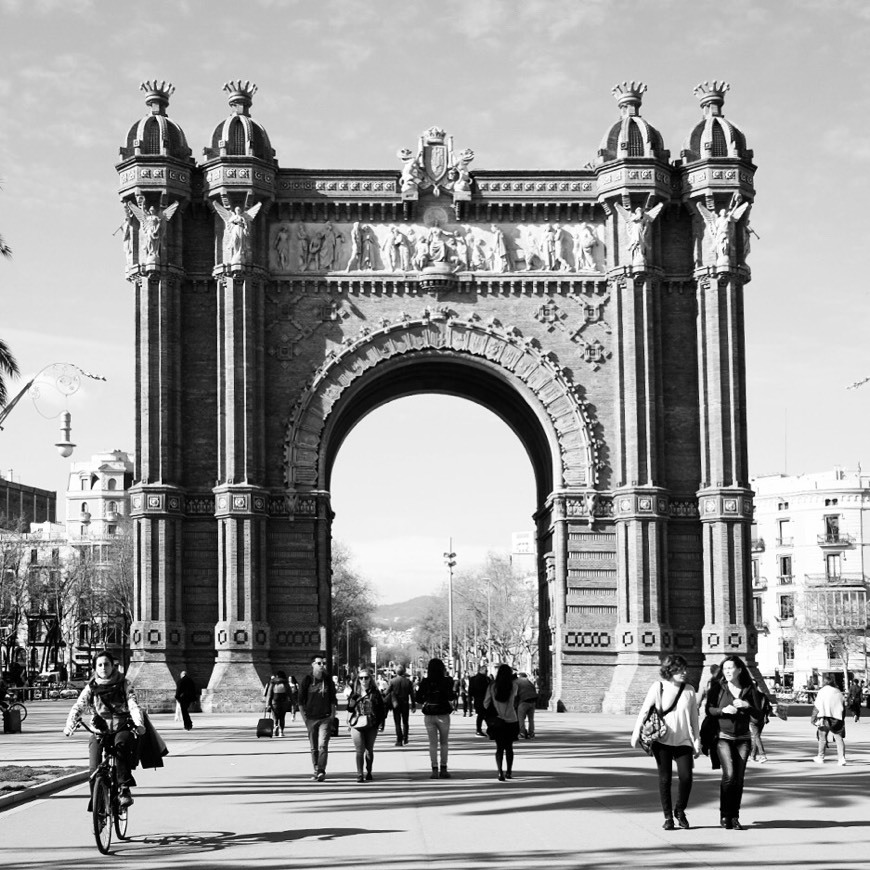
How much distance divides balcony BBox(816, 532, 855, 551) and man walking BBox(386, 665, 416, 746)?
236ft

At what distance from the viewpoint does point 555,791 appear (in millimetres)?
21297

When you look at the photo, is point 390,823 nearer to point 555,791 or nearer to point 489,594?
point 555,791

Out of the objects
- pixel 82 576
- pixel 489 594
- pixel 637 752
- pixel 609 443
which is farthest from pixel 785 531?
pixel 637 752

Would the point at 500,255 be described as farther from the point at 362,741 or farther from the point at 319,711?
the point at 362,741

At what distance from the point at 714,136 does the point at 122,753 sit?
37.0 m

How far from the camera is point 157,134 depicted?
1943 inches

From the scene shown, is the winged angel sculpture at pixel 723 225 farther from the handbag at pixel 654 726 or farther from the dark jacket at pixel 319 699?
the handbag at pixel 654 726

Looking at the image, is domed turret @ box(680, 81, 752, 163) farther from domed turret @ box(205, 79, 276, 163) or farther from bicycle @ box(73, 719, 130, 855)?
bicycle @ box(73, 719, 130, 855)

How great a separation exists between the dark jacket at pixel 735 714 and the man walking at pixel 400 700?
14907 millimetres

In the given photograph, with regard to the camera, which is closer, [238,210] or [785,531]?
[238,210]

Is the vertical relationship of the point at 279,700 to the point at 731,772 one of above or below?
below

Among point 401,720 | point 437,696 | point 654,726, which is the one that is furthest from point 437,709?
point 401,720

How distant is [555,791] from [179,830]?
5758 millimetres

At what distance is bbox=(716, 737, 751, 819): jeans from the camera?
16844 millimetres
